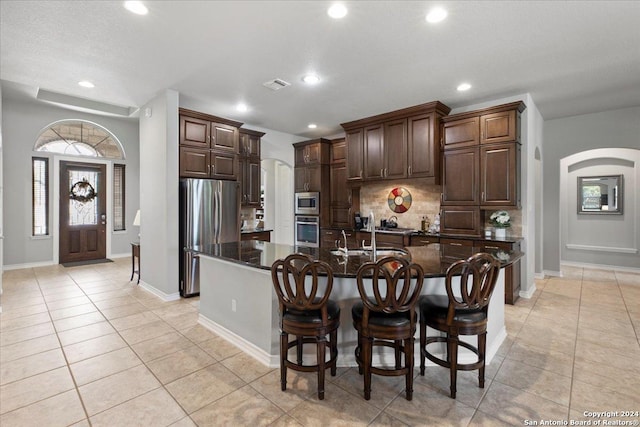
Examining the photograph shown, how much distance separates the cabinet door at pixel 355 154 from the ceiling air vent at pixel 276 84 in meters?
1.97

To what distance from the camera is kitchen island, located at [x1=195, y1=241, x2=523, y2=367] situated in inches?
99.3

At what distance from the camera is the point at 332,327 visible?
215 cm

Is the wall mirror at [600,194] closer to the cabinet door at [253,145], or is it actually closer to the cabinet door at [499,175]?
the cabinet door at [499,175]

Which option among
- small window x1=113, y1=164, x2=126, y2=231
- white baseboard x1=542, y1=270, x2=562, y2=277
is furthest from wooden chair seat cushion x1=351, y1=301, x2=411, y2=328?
small window x1=113, y1=164, x2=126, y2=231

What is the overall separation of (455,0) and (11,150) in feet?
25.2

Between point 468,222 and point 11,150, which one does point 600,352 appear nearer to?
point 468,222

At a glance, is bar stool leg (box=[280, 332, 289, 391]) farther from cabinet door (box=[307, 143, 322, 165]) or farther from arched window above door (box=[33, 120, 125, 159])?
arched window above door (box=[33, 120, 125, 159])

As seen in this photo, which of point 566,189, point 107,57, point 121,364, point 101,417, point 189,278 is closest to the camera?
point 101,417

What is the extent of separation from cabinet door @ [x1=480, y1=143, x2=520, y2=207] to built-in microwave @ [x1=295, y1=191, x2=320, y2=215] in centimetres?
317

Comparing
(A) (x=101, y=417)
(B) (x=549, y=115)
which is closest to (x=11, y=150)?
(A) (x=101, y=417)

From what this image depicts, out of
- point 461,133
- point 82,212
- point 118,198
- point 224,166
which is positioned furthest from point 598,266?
point 82,212

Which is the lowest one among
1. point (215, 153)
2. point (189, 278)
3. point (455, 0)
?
point (189, 278)

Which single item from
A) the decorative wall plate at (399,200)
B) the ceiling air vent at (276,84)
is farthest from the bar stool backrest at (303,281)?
the decorative wall plate at (399,200)

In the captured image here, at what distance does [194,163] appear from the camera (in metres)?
4.60
